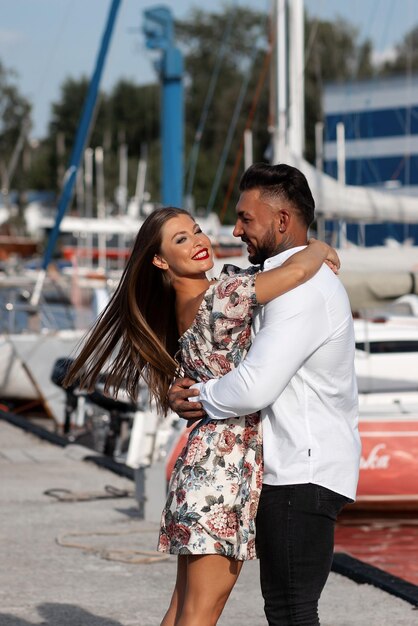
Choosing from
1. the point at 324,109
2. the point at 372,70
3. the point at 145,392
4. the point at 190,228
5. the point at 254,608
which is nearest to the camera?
the point at 190,228

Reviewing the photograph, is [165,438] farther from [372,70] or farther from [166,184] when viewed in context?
[372,70]

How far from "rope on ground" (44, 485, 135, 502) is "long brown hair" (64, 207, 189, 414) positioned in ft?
16.6

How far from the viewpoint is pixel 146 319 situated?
13.6 feet

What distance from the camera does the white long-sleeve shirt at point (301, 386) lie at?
12.0 feet

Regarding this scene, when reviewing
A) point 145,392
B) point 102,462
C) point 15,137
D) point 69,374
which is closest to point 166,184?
point 145,392

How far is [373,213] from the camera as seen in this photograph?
1589 cm

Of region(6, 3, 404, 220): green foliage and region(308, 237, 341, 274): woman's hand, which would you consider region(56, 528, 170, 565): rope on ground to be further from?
region(6, 3, 404, 220): green foliage

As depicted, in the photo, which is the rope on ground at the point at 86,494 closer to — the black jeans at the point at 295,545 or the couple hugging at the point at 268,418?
the couple hugging at the point at 268,418

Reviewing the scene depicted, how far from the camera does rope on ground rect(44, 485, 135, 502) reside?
919 cm

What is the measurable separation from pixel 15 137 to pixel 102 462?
265 ft

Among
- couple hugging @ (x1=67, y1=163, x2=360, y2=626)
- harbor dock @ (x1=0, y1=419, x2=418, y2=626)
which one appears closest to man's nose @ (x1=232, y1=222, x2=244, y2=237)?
couple hugging @ (x1=67, y1=163, x2=360, y2=626)

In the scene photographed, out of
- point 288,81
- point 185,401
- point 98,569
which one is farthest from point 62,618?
point 288,81

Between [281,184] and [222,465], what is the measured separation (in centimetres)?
81

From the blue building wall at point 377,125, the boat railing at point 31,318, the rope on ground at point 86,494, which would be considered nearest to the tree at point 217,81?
the blue building wall at point 377,125
